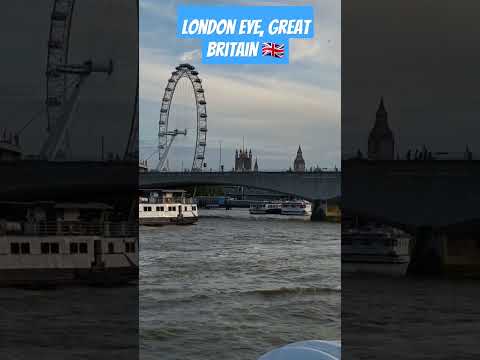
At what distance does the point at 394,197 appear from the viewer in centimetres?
322

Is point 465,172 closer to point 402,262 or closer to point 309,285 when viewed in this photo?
point 402,262

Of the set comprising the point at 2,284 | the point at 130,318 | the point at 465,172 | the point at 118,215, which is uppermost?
the point at 465,172

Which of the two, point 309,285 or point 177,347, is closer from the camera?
point 177,347

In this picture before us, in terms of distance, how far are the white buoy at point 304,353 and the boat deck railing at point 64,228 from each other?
205 centimetres

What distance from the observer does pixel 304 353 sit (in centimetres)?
136

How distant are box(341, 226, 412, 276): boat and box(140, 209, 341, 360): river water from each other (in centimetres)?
69

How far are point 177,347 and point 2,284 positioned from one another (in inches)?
71.3

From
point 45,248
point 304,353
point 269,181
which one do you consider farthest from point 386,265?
point 269,181

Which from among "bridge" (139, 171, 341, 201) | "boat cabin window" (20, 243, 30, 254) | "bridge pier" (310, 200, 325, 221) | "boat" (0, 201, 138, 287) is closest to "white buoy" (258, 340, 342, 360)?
"boat" (0, 201, 138, 287)

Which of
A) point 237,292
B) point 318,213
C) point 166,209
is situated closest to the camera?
point 237,292

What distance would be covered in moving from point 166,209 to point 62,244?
1519 centimetres

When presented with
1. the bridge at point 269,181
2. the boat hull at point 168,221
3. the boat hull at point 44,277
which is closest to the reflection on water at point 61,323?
the boat hull at point 44,277

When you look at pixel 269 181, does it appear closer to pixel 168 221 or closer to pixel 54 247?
pixel 168 221

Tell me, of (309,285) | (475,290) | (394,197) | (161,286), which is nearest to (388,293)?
(475,290)
